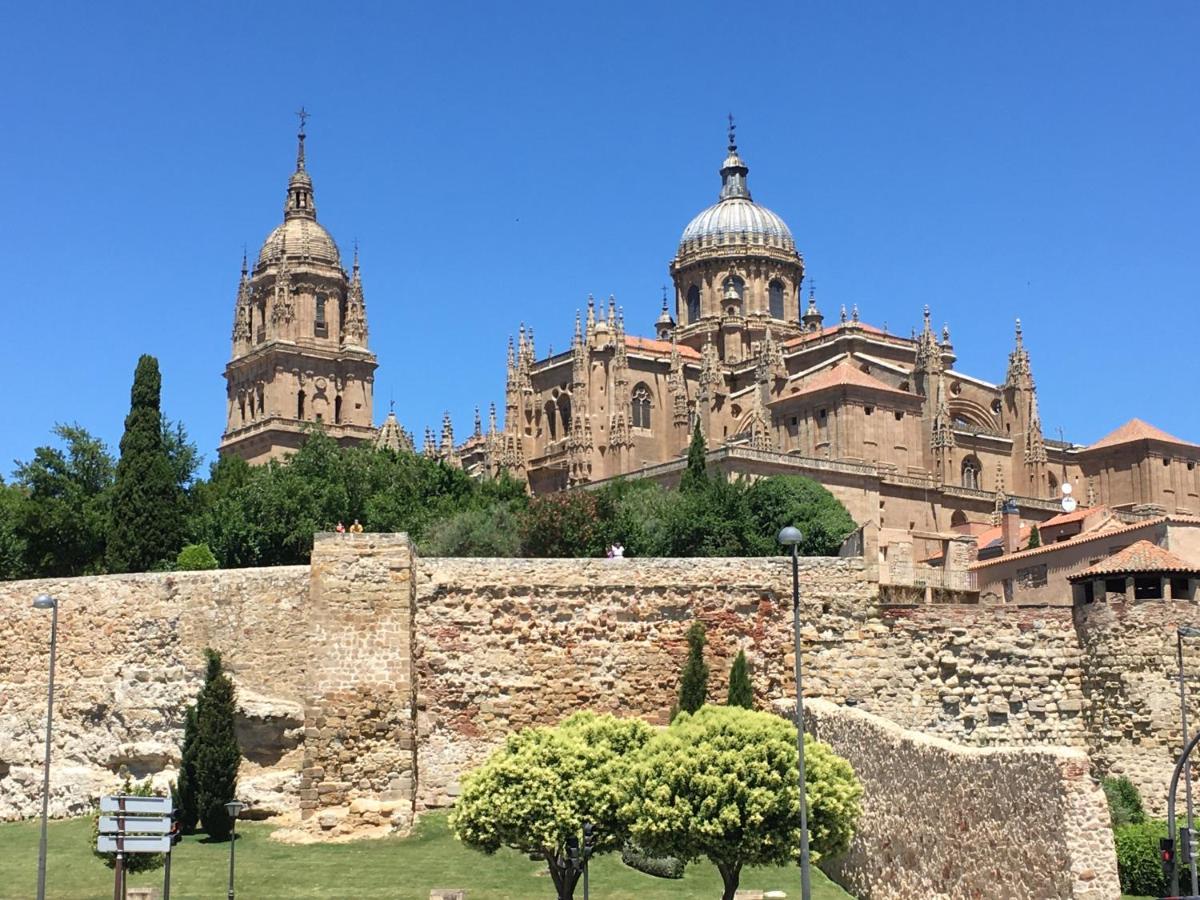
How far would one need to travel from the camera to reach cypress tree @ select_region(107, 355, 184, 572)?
53.3 metres

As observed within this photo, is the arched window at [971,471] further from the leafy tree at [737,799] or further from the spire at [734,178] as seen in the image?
the leafy tree at [737,799]

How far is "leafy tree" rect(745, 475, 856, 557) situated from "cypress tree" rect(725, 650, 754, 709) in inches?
1025

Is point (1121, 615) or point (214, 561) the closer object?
point (1121, 615)

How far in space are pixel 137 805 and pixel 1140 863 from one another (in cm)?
1524

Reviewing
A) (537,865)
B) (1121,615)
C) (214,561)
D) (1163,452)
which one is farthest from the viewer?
(1163,452)

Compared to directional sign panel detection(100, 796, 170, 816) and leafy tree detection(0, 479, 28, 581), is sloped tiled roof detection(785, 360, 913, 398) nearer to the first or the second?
leafy tree detection(0, 479, 28, 581)

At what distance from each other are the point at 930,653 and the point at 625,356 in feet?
214

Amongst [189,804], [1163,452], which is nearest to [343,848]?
[189,804]

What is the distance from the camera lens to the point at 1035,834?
75.3ft

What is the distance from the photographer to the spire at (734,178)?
119 meters

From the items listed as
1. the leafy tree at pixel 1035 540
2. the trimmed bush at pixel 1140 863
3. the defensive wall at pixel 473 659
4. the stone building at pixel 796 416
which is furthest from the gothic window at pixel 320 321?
the trimmed bush at pixel 1140 863

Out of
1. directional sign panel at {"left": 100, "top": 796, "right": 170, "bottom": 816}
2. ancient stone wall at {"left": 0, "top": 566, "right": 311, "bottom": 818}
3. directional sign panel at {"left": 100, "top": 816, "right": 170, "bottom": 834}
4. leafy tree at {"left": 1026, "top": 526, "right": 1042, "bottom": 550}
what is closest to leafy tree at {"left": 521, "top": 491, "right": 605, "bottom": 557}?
leafy tree at {"left": 1026, "top": 526, "right": 1042, "bottom": 550}

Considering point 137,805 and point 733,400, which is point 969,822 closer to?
point 137,805

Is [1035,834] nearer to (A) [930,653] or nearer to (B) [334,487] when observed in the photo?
(A) [930,653]
